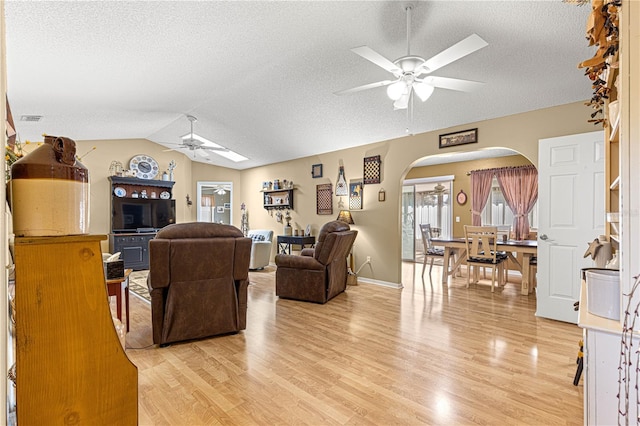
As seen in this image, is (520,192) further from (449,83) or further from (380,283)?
(449,83)

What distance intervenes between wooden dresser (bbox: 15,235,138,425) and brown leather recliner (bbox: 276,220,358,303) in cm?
325

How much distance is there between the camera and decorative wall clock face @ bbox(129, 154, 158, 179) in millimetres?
7236

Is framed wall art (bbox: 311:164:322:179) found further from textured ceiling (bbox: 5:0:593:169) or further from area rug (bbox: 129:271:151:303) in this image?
area rug (bbox: 129:271:151:303)

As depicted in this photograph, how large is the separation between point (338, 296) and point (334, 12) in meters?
3.61

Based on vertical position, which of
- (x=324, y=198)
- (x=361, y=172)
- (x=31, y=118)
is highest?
(x=31, y=118)

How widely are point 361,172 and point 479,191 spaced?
3100 mm

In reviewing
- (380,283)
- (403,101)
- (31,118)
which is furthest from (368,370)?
(31,118)

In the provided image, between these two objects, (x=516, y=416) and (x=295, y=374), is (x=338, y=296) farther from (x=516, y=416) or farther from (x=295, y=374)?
(x=516, y=416)

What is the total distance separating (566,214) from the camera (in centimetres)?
349

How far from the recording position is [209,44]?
3.05 m

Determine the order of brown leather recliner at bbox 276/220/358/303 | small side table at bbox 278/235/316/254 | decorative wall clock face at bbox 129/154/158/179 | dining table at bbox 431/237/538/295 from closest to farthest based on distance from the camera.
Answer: brown leather recliner at bbox 276/220/358/303 → dining table at bbox 431/237/538/295 → small side table at bbox 278/235/316/254 → decorative wall clock face at bbox 129/154/158/179

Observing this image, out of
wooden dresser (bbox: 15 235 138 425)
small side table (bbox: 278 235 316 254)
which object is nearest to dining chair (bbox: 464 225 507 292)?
small side table (bbox: 278 235 316 254)

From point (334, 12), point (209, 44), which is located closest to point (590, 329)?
point (334, 12)

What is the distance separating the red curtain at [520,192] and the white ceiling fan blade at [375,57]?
209 inches
